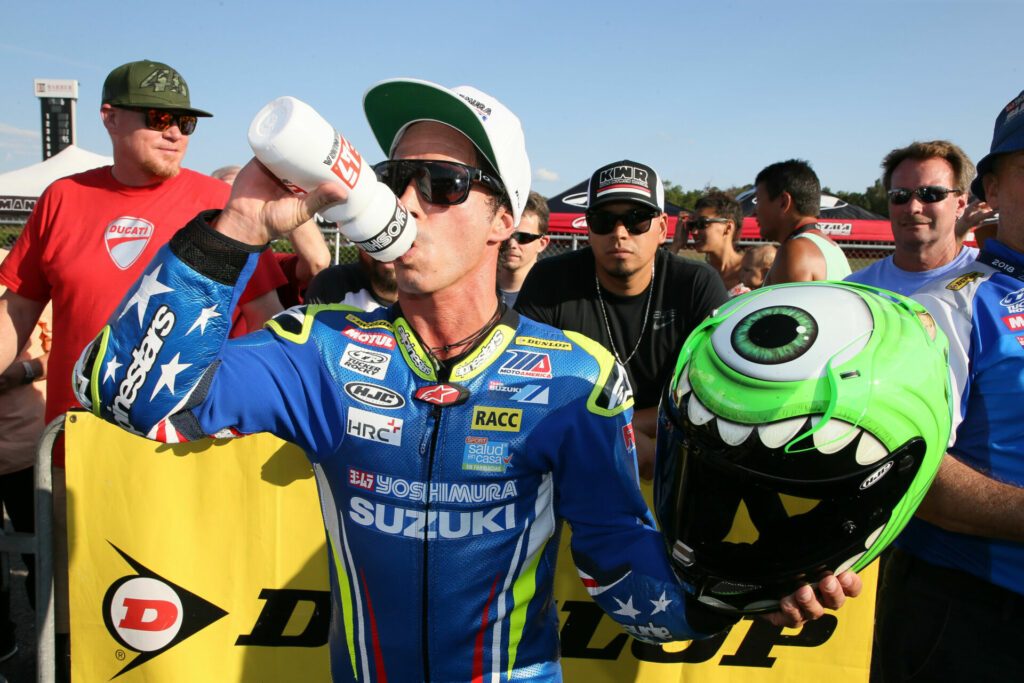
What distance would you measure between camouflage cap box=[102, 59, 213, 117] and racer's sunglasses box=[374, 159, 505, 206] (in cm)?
215

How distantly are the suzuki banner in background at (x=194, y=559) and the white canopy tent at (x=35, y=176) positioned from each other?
1437 centimetres

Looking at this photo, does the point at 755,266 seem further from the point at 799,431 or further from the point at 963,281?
the point at 799,431

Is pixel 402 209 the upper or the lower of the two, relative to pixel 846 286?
upper

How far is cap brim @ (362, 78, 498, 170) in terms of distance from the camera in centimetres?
173

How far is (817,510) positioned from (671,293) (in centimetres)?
220

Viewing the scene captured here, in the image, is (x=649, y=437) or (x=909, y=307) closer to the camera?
(x=909, y=307)

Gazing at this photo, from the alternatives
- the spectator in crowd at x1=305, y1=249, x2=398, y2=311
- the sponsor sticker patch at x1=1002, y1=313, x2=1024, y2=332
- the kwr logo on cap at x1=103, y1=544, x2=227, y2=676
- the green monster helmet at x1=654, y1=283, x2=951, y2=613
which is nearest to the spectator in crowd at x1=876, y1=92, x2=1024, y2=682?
the sponsor sticker patch at x1=1002, y1=313, x2=1024, y2=332

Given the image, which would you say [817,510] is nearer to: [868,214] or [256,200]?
[256,200]

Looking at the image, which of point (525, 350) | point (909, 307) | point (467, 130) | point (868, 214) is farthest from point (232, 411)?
point (868, 214)

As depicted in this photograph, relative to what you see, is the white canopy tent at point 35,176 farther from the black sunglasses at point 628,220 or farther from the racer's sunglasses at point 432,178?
the racer's sunglasses at point 432,178

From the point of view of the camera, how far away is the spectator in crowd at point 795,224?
468cm

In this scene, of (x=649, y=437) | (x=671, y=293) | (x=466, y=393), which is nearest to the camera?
(x=466, y=393)

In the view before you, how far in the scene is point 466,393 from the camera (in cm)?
173

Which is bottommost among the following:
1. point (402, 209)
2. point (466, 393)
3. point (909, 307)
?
point (466, 393)
